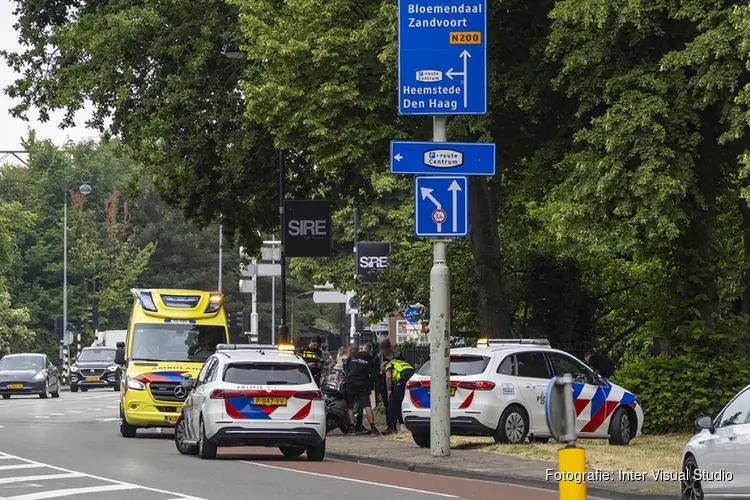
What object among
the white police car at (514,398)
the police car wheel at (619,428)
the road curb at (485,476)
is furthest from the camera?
the police car wheel at (619,428)

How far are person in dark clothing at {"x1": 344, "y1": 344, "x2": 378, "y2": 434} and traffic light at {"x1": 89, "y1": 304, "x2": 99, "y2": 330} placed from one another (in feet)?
195

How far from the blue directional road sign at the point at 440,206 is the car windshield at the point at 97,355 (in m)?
45.4

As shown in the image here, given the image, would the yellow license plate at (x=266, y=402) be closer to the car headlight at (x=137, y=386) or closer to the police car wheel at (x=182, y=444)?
the police car wheel at (x=182, y=444)

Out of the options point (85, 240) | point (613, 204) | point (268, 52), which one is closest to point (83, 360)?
point (85, 240)

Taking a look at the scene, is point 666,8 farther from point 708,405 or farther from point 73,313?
point 73,313

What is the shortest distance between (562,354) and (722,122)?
4887 millimetres

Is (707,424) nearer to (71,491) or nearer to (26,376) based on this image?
(71,491)

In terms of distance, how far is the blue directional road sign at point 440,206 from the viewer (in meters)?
21.8

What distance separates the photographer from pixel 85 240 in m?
97.7

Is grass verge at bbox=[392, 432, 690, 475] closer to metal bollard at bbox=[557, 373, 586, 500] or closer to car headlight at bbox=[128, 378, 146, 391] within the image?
car headlight at bbox=[128, 378, 146, 391]

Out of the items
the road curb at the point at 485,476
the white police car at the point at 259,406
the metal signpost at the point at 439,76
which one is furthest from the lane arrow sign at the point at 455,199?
the road curb at the point at 485,476

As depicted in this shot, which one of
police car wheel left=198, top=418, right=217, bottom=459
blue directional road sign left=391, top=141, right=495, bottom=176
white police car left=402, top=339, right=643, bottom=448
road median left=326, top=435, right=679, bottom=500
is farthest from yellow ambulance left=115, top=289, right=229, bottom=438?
blue directional road sign left=391, top=141, right=495, bottom=176

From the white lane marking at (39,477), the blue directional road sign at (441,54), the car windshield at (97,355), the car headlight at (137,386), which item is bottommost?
the white lane marking at (39,477)

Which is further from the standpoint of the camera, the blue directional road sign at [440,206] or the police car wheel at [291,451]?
the police car wheel at [291,451]
